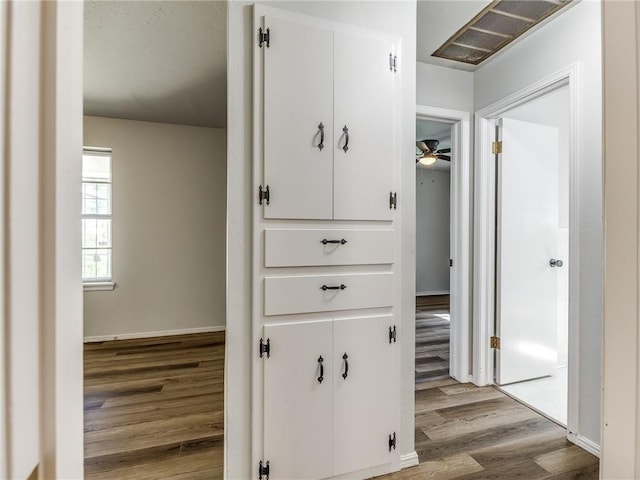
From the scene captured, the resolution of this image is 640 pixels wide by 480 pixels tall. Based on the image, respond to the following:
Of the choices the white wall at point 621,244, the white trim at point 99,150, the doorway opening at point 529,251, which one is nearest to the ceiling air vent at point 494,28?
the doorway opening at point 529,251

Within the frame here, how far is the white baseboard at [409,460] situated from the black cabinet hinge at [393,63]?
195 cm

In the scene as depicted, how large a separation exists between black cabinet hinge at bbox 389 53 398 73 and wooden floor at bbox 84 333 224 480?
7.28ft

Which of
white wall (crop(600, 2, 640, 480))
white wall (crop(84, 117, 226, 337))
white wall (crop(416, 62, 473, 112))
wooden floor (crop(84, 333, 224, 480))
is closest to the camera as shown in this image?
white wall (crop(600, 2, 640, 480))

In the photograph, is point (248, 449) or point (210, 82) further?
point (210, 82)

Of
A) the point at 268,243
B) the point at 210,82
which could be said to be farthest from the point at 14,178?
the point at 210,82

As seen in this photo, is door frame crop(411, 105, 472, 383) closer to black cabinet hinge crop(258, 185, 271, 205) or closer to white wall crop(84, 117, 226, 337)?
black cabinet hinge crop(258, 185, 271, 205)

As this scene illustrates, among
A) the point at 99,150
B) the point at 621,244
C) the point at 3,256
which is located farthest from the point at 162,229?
the point at 621,244

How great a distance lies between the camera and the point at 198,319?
3.90 m

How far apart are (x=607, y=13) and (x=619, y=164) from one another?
0.23 metres

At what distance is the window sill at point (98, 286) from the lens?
3.49m

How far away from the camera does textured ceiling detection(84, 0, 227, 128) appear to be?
1948 millimetres

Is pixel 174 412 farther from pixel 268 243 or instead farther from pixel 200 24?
pixel 200 24

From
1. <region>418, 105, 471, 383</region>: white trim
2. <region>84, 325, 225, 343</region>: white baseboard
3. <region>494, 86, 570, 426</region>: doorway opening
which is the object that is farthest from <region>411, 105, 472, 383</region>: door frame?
<region>84, 325, 225, 343</region>: white baseboard

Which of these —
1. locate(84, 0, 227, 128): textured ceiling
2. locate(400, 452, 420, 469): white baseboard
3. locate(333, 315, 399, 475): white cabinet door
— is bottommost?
locate(400, 452, 420, 469): white baseboard
